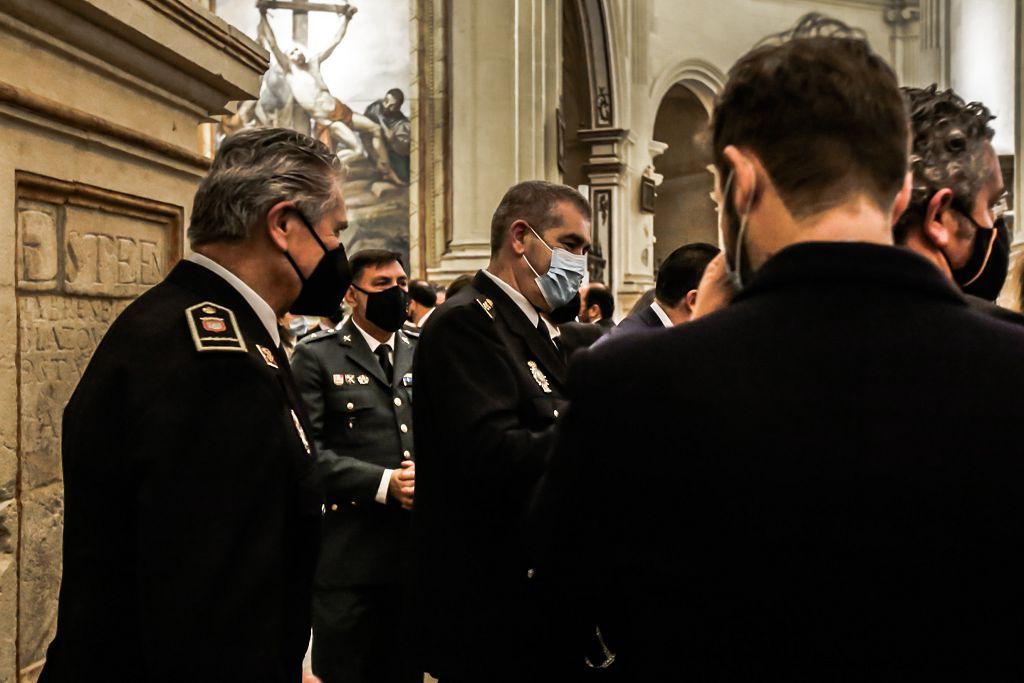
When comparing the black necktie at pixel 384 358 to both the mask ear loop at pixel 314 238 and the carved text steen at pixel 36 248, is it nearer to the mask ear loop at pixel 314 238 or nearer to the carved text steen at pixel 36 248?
the carved text steen at pixel 36 248

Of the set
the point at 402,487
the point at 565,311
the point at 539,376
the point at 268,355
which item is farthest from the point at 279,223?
the point at 402,487

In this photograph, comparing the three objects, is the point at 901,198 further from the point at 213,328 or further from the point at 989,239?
the point at 213,328

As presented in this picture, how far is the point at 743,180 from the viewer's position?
3.75 ft

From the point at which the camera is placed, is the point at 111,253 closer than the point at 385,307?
Yes

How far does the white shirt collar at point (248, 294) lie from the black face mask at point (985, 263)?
49.4 inches

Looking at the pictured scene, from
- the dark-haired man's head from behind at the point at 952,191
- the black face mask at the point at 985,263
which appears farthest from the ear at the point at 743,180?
the black face mask at the point at 985,263

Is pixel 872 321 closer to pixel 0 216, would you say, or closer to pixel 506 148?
pixel 0 216

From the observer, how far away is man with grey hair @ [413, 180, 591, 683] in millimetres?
2346

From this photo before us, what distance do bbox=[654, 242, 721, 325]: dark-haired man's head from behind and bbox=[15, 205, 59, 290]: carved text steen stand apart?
6.77 ft

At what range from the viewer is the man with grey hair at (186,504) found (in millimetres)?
1542

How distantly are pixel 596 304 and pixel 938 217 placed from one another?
5.77 m

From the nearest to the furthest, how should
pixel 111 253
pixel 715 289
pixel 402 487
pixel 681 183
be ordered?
pixel 715 289 → pixel 111 253 → pixel 402 487 → pixel 681 183

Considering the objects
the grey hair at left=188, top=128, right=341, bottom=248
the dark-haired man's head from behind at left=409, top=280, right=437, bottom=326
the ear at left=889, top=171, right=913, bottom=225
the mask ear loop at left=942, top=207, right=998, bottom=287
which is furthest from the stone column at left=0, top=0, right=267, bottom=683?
the dark-haired man's head from behind at left=409, top=280, right=437, bottom=326

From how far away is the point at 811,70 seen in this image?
1112 millimetres
